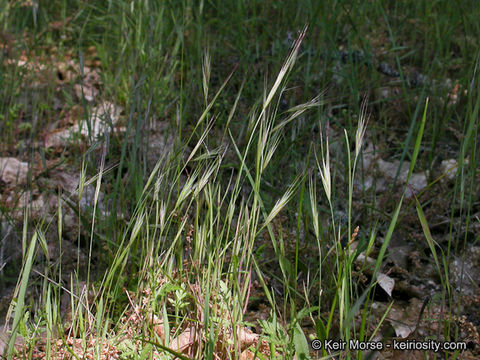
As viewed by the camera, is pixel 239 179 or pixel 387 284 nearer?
pixel 239 179

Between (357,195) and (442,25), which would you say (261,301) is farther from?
(442,25)

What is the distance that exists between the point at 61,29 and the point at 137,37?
1.04 meters

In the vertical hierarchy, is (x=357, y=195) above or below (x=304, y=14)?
below

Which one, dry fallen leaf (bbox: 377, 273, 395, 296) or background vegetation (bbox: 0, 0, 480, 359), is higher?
background vegetation (bbox: 0, 0, 480, 359)

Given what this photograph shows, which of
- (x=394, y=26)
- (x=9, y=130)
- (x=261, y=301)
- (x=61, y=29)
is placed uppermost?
(x=394, y=26)

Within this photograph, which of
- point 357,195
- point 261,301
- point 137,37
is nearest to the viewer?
point 261,301

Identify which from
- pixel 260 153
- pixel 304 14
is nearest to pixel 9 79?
pixel 304 14

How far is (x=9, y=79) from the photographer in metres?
2.78

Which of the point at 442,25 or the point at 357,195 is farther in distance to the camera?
the point at 442,25

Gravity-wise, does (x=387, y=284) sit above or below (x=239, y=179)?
below

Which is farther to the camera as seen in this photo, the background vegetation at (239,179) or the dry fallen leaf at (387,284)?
the dry fallen leaf at (387,284)

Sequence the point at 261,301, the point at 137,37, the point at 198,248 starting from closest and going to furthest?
the point at 198,248 < the point at 261,301 < the point at 137,37

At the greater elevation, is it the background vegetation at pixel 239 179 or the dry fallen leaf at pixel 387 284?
the background vegetation at pixel 239 179

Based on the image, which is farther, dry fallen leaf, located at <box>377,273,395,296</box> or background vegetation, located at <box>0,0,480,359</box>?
dry fallen leaf, located at <box>377,273,395,296</box>
